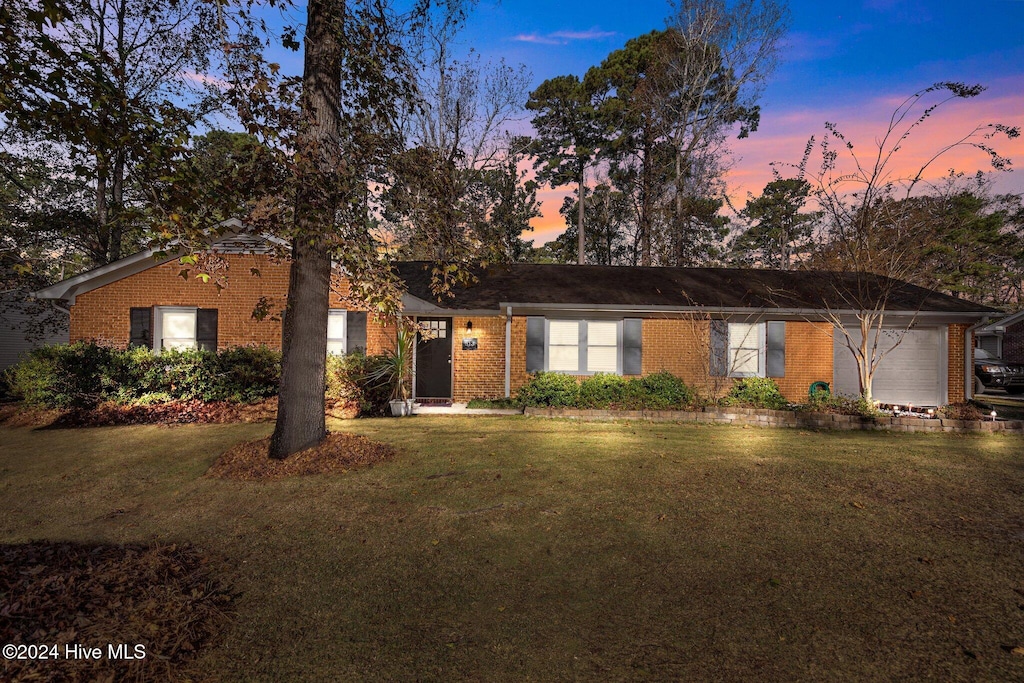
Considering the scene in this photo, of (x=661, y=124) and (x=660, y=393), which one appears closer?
(x=660, y=393)

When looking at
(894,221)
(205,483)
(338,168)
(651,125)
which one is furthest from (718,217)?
(205,483)

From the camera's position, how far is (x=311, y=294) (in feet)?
23.8

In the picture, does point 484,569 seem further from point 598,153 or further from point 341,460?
point 598,153

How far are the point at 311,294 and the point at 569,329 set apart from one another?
816 centimetres

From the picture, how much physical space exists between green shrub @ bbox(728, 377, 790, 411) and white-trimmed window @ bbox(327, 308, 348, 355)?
981cm

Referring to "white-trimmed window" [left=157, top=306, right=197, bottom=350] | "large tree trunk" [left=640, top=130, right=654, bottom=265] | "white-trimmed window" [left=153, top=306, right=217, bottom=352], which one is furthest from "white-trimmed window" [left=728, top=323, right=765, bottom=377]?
"large tree trunk" [left=640, top=130, right=654, bottom=265]

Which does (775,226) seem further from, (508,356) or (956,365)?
(508,356)

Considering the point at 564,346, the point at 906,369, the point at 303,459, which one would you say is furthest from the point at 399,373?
the point at 906,369

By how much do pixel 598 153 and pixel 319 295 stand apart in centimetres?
2713

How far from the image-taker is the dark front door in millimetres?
14391

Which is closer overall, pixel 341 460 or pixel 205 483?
pixel 205 483

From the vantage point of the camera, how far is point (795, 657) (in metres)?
2.98

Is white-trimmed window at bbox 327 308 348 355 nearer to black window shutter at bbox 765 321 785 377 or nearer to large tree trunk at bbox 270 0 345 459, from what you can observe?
large tree trunk at bbox 270 0 345 459

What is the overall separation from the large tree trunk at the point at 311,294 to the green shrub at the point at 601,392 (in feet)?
21.6
